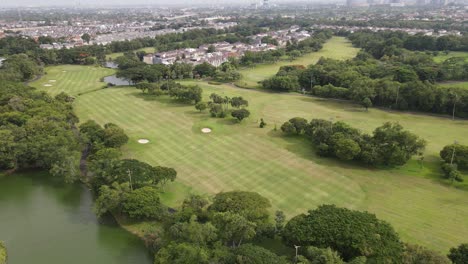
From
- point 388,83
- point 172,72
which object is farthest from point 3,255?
point 172,72

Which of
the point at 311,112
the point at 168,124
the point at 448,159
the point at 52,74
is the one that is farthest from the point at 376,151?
the point at 52,74

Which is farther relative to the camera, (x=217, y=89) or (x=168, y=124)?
(x=217, y=89)

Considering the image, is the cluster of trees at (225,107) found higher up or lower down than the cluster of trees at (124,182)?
higher up

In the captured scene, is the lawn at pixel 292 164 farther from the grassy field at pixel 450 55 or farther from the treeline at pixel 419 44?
the grassy field at pixel 450 55

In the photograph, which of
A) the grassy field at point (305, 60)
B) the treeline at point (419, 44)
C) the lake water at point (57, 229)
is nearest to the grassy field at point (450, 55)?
the treeline at point (419, 44)

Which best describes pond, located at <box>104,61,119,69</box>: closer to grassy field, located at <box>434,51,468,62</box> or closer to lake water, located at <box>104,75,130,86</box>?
lake water, located at <box>104,75,130,86</box>

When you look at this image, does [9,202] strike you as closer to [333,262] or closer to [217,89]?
[333,262]

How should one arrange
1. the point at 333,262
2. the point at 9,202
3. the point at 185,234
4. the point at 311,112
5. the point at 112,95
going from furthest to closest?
the point at 112,95 < the point at 311,112 < the point at 9,202 < the point at 185,234 < the point at 333,262

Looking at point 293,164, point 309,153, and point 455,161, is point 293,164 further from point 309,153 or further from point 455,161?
point 455,161
